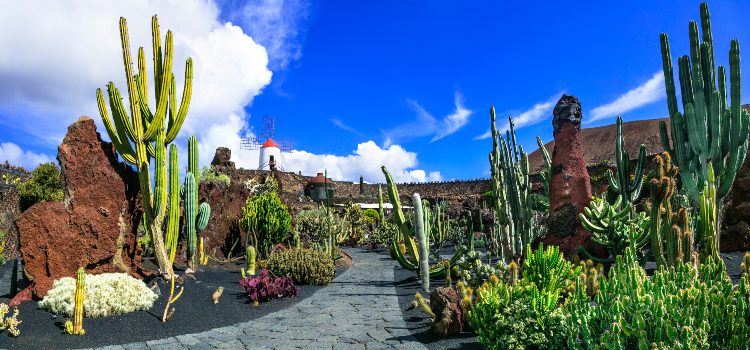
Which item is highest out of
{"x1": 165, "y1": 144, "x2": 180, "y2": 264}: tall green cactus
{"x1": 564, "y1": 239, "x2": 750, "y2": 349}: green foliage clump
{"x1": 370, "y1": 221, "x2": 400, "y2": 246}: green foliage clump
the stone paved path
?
{"x1": 165, "y1": 144, "x2": 180, "y2": 264}: tall green cactus

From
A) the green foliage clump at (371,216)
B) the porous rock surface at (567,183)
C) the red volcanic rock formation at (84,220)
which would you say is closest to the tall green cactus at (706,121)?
the porous rock surface at (567,183)

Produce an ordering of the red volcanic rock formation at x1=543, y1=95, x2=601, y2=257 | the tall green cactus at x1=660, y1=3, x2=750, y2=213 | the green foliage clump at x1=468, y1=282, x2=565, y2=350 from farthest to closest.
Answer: the red volcanic rock formation at x1=543, y1=95, x2=601, y2=257 < the tall green cactus at x1=660, y1=3, x2=750, y2=213 < the green foliage clump at x1=468, y1=282, x2=565, y2=350

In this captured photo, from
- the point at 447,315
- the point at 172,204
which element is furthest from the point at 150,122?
the point at 447,315

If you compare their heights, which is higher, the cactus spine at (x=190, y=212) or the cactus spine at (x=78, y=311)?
the cactus spine at (x=190, y=212)

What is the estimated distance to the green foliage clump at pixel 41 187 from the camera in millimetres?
15977

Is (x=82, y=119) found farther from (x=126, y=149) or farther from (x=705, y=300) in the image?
(x=705, y=300)

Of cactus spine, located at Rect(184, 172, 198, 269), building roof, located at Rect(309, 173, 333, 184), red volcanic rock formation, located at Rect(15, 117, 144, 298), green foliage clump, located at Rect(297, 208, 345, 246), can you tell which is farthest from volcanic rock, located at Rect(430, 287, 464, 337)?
building roof, located at Rect(309, 173, 333, 184)

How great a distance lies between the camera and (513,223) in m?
8.93

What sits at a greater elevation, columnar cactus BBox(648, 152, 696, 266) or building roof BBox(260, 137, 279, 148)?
building roof BBox(260, 137, 279, 148)

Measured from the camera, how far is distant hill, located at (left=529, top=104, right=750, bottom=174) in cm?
4991

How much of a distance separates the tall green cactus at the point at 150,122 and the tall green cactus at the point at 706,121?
29.9 ft

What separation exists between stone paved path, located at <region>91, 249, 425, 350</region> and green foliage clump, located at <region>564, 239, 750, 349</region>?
1890mm

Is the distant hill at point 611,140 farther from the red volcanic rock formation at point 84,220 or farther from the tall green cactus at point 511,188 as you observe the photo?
the red volcanic rock formation at point 84,220

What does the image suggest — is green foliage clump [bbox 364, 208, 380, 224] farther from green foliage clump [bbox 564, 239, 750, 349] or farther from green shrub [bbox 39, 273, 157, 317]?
green foliage clump [bbox 564, 239, 750, 349]
